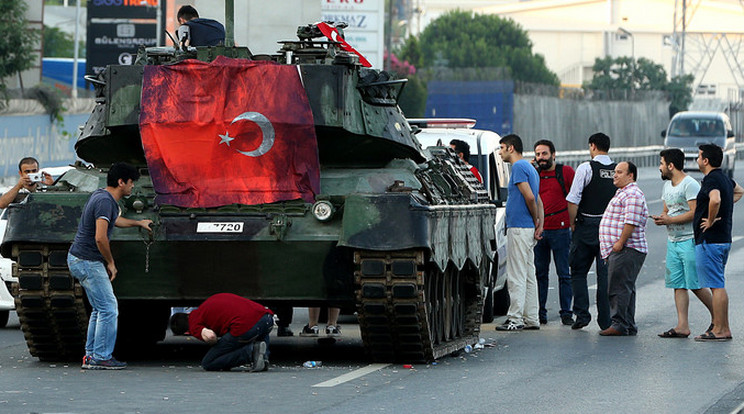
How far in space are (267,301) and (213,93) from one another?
1.72 metres

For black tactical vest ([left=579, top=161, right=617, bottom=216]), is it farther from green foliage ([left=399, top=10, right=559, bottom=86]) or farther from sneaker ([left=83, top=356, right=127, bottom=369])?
green foliage ([left=399, top=10, right=559, bottom=86])

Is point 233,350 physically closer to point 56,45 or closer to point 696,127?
point 696,127

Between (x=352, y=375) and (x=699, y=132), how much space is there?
129 ft

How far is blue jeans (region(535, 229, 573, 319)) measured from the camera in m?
17.1

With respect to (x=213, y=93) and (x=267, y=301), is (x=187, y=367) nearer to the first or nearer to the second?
(x=267, y=301)

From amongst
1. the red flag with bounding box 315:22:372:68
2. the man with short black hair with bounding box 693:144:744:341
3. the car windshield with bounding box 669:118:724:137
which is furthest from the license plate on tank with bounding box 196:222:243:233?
the car windshield with bounding box 669:118:724:137

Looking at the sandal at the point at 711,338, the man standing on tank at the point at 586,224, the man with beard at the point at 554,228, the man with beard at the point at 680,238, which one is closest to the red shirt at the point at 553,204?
the man with beard at the point at 554,228

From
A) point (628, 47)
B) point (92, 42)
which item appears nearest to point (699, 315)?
point (92, 42)

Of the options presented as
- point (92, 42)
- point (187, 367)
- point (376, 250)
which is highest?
point (92, 42)

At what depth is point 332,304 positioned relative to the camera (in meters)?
13.4

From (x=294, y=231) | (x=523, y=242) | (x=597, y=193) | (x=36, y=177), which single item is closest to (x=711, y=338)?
(x=597, y=193)

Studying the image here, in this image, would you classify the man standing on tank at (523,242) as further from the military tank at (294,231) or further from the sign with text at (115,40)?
the sign with text at (115,40)

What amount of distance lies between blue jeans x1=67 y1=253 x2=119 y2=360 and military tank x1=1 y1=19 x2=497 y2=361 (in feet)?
1.19

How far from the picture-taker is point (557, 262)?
17.2 m
